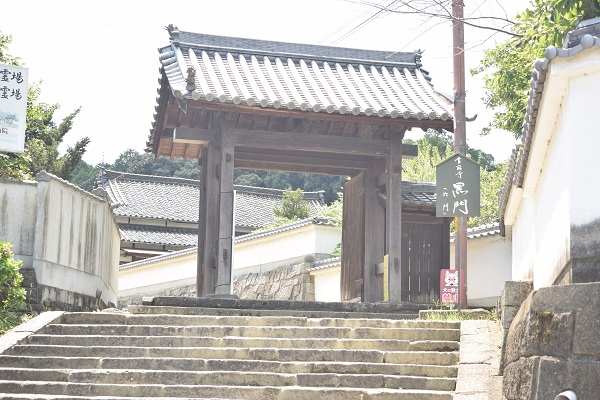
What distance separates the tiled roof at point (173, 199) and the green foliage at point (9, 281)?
24.6 metres

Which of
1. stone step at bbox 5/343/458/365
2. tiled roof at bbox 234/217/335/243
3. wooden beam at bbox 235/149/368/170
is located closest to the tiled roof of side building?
wooden beam at bbox 235/149/368/170

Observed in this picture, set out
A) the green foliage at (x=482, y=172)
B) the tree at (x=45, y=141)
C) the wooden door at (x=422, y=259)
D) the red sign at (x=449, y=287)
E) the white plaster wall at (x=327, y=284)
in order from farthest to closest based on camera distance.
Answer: the green foliage at (x=482, y=172) < the white plaster wall at (x=327, y=284) < the tree at (x=45, y=141) < the wooden door at (x=422, y=259) < the red sign at (x=449, y=287)

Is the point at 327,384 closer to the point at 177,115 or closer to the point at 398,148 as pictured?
the point at 398,148

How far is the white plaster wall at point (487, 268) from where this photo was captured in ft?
58.5

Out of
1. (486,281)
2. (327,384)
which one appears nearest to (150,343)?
(327,384)

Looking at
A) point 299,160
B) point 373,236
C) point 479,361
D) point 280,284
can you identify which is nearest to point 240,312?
point 479,361

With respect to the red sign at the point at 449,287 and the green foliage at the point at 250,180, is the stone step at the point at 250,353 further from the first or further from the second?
the green foliage at the point at 250,180

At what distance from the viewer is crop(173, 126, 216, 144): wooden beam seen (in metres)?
16.3

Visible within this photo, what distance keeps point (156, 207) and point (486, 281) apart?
23046 mm

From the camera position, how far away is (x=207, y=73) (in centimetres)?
1727

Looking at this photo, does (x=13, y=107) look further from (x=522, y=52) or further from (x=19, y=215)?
(x=522, y=52)

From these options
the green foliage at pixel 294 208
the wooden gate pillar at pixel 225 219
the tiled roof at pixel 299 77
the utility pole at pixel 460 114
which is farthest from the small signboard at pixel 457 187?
the green foliage at pixel 294 208

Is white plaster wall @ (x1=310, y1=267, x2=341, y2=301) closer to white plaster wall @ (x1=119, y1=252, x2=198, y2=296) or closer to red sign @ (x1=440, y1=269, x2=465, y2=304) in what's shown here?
white plaster wall @ (x1=119, y1=252, x2=198, y2=296)

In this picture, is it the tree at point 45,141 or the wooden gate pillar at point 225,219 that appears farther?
the tree at point 45,141
